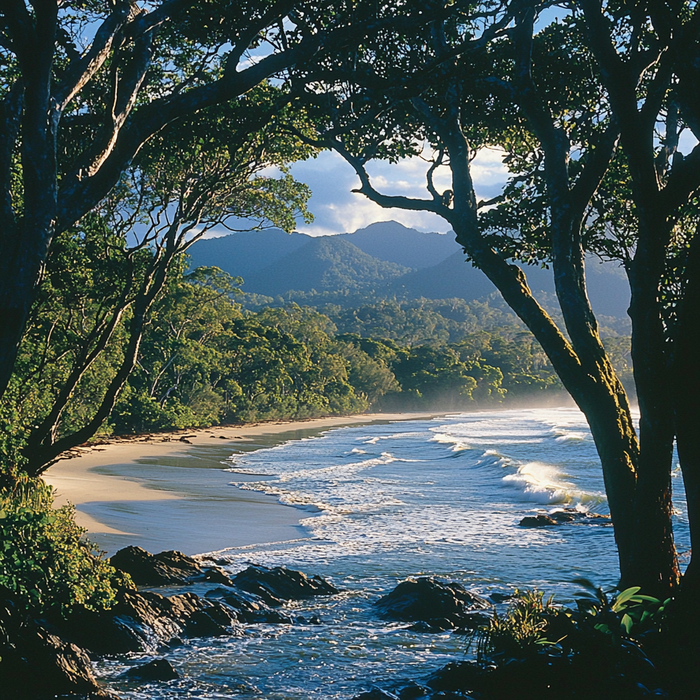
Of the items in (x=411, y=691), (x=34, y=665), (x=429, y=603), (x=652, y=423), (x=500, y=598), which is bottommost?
(x=500, y=598)

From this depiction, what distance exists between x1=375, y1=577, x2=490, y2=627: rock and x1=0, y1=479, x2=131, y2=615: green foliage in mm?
3594

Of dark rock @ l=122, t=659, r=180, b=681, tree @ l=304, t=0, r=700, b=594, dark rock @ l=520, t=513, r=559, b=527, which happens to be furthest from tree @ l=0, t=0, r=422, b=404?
dark rock @ l=520, t=513, r=559, b=527

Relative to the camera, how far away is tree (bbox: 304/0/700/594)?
500 centimetres

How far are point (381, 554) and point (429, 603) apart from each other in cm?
330

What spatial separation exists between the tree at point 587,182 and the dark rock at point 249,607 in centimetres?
382

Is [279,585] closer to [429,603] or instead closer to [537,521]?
[429,603]

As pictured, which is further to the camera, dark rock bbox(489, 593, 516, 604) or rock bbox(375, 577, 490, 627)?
dark rock bbox(489, 593, 516, 604)

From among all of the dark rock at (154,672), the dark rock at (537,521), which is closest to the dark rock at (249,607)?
the dark rock at (154,672)

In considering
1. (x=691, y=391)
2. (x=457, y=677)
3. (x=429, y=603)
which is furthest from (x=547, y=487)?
(x=691, y=391)

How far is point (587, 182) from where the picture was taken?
5.96 m

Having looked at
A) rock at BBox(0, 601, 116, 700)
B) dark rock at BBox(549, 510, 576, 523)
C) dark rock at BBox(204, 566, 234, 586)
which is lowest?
dark rock at BBox(549, 510, 576, 523)

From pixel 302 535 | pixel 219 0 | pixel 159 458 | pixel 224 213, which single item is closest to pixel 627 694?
pixel 219 0

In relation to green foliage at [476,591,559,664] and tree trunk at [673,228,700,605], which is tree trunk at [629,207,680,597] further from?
green foliage at [476,591,559,664]

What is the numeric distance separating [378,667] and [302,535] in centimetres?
650
